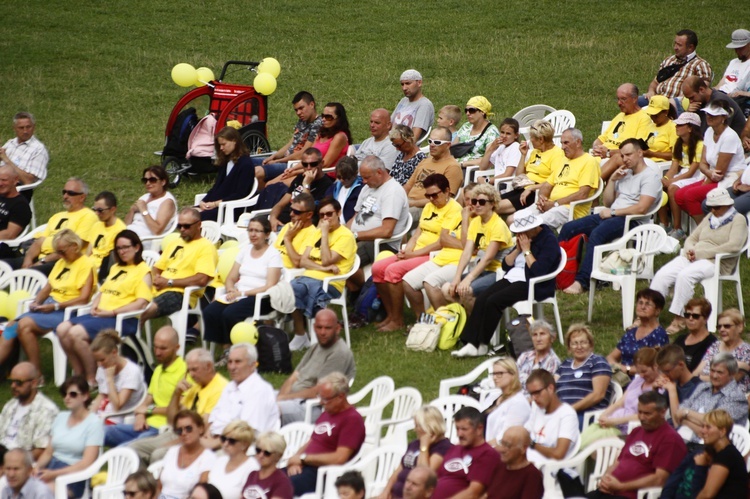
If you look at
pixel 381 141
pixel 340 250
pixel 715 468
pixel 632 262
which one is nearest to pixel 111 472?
pixel 340 250

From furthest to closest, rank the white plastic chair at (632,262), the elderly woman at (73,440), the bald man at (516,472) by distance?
the white plastic chair at (632,262)
the elderly woman at (73,440)
the bald man at (516,472)

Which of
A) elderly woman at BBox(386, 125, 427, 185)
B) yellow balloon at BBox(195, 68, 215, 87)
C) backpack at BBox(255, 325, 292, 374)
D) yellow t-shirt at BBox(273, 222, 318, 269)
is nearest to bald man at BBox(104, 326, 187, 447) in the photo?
backpack at BBox(255, 325, 292, 374)

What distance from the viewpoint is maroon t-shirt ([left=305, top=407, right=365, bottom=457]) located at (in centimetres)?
882

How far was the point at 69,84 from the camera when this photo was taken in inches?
843

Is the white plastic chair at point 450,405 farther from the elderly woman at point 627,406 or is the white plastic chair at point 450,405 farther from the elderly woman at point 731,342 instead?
the elderly woman at point 731,342

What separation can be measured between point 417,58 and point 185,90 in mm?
3943

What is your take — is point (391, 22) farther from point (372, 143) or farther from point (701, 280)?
point (701, 280)

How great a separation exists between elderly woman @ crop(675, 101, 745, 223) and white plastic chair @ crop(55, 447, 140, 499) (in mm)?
6254

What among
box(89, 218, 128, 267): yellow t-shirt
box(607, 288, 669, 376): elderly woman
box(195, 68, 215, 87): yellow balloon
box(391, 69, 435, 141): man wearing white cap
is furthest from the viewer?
box(195, 68, 215, 87): yellow balloon

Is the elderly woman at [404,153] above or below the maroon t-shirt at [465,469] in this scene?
above

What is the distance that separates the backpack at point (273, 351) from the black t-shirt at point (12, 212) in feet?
→ 11.0

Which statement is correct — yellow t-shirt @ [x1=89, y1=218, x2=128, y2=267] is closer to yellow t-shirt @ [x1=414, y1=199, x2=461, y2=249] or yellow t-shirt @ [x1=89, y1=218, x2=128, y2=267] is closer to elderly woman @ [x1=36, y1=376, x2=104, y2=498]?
yellow t-shirt @ [x1=414, y1=199, x2=461, y2=249]

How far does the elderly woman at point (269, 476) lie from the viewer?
8.24 m

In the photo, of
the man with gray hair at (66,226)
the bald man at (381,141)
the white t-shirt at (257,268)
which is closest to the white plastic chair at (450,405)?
the white t-shirt at (257,268)
